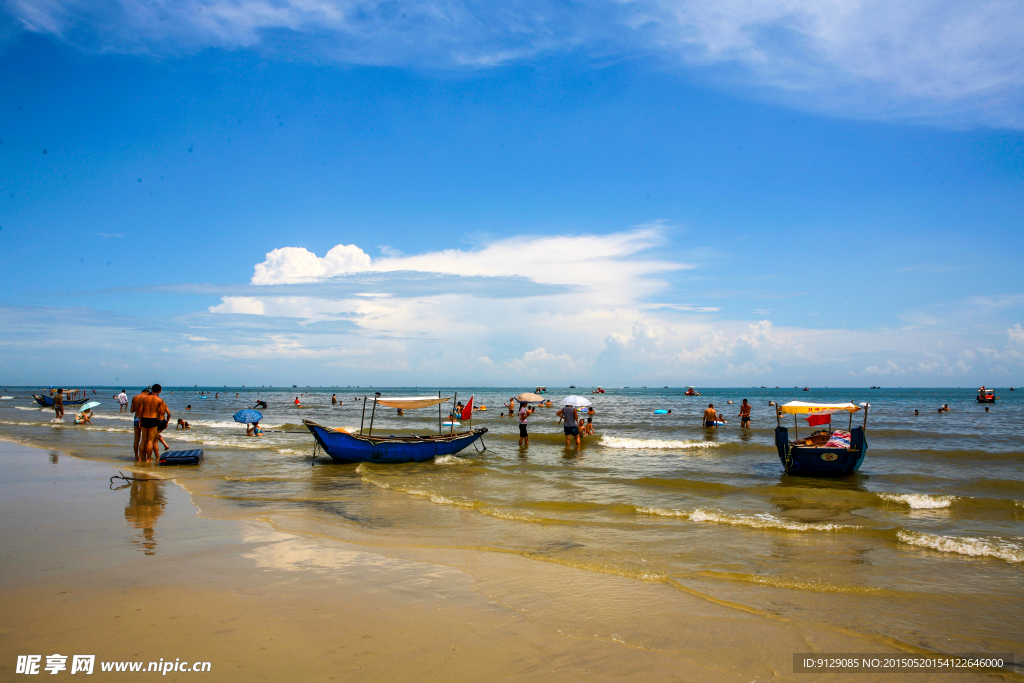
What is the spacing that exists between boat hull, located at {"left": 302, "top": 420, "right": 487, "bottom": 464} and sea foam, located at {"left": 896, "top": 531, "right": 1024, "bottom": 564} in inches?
565

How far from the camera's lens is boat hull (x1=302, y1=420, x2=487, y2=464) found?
18.5m

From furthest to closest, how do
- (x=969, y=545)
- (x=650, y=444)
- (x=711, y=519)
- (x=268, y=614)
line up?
(x=650, y=444)
(x=711, y=519)
(x=969, y=545)
(x=268, y=614)

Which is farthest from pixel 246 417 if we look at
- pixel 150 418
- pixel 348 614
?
pixel 348 614

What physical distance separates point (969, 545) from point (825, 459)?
24.9 feet

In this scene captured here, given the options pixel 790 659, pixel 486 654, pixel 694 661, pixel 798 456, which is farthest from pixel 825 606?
pixel 798 456

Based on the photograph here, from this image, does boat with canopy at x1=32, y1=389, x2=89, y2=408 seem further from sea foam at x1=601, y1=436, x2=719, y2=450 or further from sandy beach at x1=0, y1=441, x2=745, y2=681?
sandy beach at x1=0, y1=441, x2=745, y2=681

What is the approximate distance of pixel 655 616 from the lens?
588 centimetres

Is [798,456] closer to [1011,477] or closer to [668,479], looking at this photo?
[668,479]

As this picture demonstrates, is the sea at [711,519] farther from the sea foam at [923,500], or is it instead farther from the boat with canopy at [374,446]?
the boat with canopy at [374,446]

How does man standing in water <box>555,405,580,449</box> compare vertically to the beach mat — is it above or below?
above

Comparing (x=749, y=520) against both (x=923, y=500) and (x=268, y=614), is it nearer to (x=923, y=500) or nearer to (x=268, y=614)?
(x=923, y=500)

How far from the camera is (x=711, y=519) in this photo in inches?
424

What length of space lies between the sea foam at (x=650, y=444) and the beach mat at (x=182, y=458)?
16.9 metres

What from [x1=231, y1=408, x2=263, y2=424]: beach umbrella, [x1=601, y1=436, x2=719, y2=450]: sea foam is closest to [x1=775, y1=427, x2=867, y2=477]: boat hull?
[x1=601, y1=436, x2=719, y2=450]: sea foam
